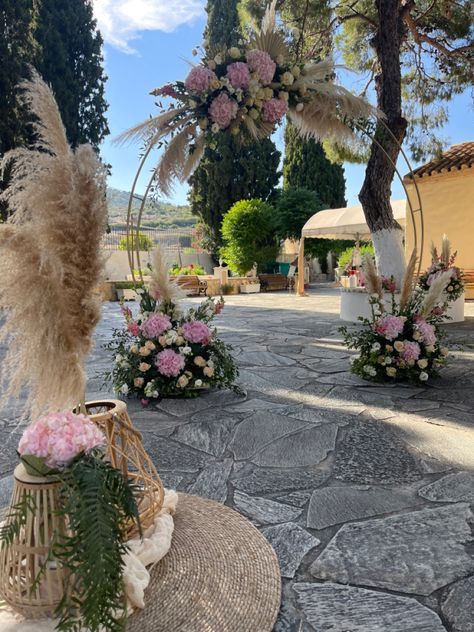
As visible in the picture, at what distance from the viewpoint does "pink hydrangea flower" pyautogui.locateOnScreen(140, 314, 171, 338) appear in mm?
3525

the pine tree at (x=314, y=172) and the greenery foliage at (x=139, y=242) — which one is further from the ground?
the pine tree at (x=314, y=172)

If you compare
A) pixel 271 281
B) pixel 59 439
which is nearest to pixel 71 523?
pixel 59 439

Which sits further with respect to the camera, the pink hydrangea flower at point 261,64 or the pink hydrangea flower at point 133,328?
the pink hydrangea flower at point 133,328

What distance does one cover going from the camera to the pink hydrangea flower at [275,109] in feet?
10.9

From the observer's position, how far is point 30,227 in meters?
1.05

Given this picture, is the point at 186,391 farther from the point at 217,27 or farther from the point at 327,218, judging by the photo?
the point at 217,27

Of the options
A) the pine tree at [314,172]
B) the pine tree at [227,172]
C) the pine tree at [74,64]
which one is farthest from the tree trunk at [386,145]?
the pine tree at [314,172]

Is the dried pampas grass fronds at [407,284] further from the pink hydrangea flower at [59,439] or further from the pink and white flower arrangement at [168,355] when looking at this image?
the pink hydrangea flower at [59,439]

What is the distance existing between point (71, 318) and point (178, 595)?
0.93 m

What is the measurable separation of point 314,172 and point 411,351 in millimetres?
18230

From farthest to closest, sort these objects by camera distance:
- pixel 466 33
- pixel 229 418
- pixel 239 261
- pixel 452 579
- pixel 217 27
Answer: pixel 217 27 → pixel 239 261 → pixel 466 33 → pixel 229 418 → pixel 452 579

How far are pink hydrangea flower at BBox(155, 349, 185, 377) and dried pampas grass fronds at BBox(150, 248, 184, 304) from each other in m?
0.41

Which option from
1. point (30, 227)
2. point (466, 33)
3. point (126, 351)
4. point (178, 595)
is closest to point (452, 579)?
point (178, 595)

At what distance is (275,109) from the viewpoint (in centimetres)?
334
